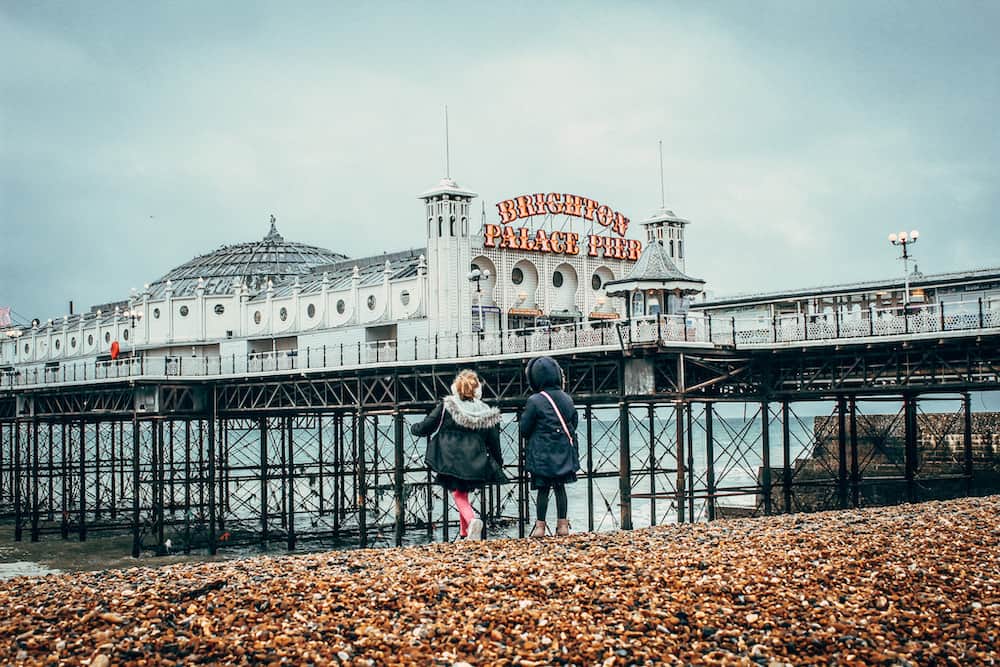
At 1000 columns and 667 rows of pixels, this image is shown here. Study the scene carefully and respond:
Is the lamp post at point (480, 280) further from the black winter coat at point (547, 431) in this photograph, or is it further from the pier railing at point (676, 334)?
the black winter coat at point (547, 431)

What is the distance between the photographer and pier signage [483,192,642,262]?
51.7 meters

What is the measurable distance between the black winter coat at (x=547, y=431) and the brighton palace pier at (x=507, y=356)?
63.4ft

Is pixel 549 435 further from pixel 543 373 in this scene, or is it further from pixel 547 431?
pixel 543 373

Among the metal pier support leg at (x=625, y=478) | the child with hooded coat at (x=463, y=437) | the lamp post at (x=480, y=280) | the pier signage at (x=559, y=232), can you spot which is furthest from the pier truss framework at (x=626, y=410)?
the child with hooded coat at (x=463, y=437)

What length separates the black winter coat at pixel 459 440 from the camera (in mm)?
17156

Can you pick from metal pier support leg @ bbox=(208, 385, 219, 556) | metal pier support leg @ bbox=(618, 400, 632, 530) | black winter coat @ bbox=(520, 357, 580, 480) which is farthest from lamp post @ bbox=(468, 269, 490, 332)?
black winter coat @ bbox=(520, 357, 580, 480)

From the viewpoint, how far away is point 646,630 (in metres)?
11.8

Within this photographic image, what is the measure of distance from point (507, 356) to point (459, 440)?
23.9m

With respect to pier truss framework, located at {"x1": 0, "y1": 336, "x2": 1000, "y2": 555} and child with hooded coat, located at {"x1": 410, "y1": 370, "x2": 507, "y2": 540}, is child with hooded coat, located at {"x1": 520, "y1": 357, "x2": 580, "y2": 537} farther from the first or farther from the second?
pier truss framework, located at {"x1": 0, "y1": 336, "x2": 1000, "y2": 555}

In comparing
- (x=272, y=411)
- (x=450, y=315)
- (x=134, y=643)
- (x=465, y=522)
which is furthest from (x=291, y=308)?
(x=134, y=643)

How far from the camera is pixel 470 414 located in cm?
1720

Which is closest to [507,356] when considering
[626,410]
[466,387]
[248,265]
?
[626,410]

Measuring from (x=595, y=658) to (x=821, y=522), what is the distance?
938 cm

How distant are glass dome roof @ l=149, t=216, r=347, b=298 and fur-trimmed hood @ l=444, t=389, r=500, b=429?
167 feet
